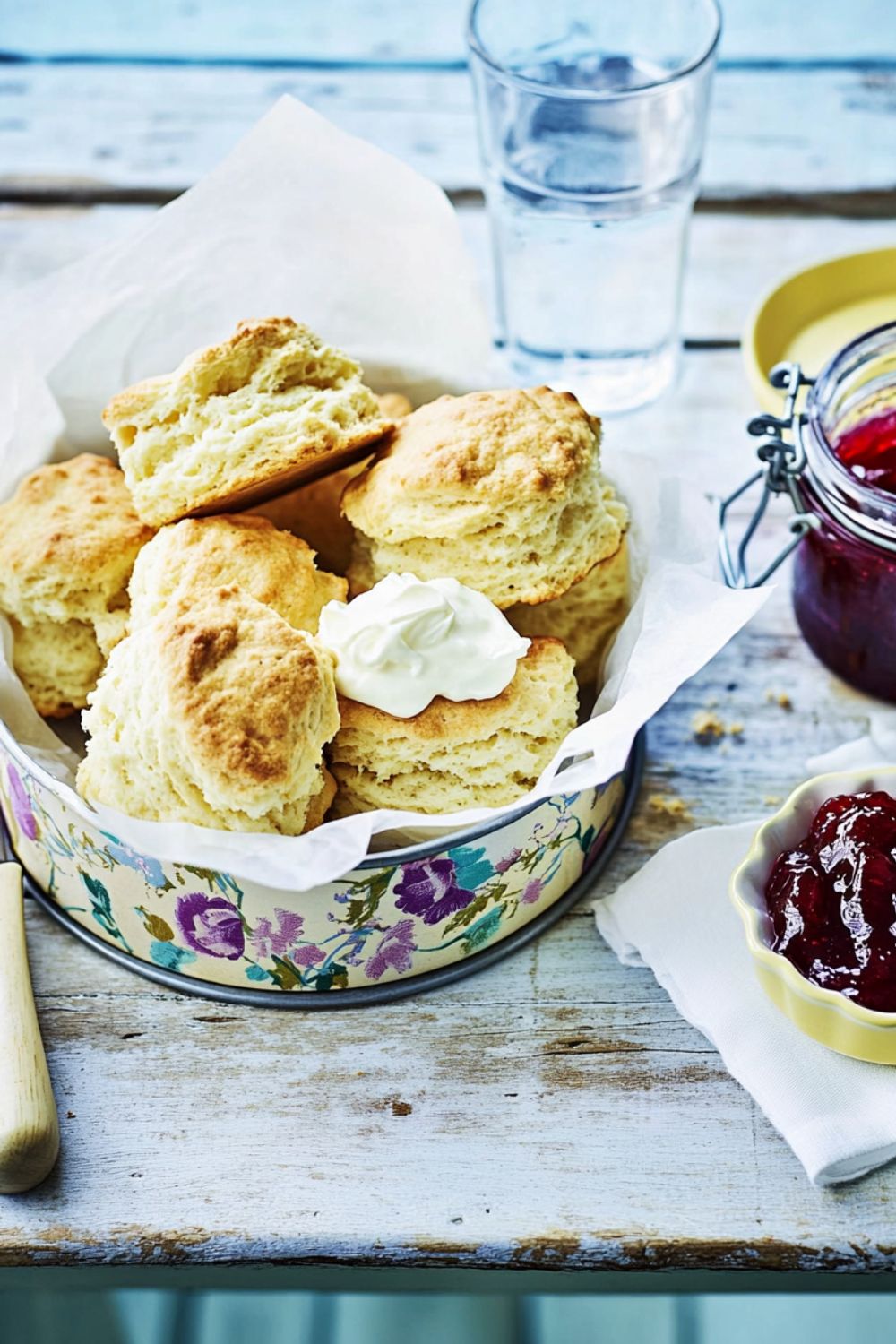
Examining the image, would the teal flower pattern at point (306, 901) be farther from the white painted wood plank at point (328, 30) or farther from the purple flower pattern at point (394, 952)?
the white painted wood plank at point (328, 30)

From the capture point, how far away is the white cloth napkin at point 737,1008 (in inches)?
57.7

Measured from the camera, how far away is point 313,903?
1466mm

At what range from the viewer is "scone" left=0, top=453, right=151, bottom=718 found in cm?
168

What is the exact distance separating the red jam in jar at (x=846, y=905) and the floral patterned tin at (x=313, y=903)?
241 mm

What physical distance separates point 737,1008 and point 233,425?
2.76 ft

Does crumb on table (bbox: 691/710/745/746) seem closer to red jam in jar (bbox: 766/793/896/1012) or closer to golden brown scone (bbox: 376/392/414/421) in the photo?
red jam in jar (bbox: 766/793/896/1012)

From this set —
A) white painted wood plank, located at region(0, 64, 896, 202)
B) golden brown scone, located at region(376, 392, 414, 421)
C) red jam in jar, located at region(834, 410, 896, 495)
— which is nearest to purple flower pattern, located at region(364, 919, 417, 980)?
golden brown scone, located at region(376, 392, 414, 421)

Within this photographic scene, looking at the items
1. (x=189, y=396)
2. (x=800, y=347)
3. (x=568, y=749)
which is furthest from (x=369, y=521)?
(x=800, y=347)

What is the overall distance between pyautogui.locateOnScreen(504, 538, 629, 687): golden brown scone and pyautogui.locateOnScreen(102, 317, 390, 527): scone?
29 cm

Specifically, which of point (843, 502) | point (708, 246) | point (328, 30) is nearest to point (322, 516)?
point (843, 502)

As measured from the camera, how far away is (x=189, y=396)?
5.37ft

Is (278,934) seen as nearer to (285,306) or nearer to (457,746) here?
(457,746)

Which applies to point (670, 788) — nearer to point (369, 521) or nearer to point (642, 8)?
point (369, 521)

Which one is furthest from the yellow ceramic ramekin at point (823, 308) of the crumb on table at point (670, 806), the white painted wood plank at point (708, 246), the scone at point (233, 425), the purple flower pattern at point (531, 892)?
the purple flower pattern at point (531, 892)
